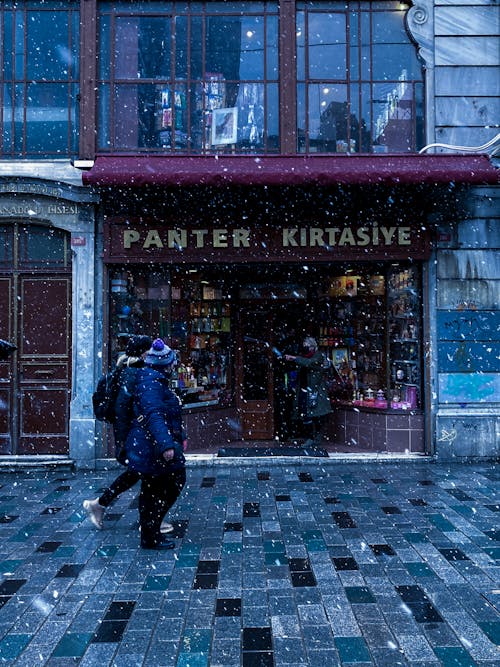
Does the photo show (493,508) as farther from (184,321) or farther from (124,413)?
(184,321)

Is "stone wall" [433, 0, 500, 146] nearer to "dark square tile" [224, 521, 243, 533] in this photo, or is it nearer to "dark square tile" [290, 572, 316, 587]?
"dark square tile" [224, 521, 243, 533]

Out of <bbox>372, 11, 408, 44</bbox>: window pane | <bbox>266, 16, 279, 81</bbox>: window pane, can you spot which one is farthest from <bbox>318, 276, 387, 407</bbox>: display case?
<bbox>372, 11, 408, 44</bbox>: window pane

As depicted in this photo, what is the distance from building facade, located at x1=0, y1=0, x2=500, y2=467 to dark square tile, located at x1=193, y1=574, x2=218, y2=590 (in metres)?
4.35

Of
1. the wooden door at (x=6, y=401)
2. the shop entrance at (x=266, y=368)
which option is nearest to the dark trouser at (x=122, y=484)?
the wooden door at (x=6, y=401)

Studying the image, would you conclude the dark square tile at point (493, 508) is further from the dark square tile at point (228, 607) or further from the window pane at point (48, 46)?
the window pane at point (48, 46)

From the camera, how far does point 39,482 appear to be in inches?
298

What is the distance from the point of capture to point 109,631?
3.57 metres

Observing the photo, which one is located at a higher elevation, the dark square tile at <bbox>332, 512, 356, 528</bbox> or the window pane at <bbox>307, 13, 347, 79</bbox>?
the window pane at <bbox>307, 13, 347, 79</bbox>

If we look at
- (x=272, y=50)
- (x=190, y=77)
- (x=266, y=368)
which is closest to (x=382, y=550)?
(x=266, y=368)

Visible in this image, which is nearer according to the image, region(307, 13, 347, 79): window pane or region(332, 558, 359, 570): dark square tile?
region(332, 558, 359, 570): dark square tile

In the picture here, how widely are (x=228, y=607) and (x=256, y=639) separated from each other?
1.56 ft

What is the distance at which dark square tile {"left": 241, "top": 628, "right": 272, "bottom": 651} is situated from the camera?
3371mm

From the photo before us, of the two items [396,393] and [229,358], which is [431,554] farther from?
[229,358]

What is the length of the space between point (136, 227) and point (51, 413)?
313 centimetres
